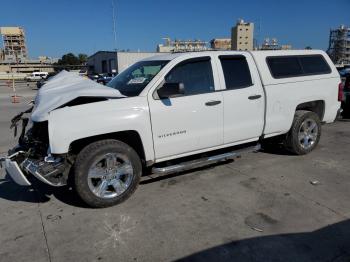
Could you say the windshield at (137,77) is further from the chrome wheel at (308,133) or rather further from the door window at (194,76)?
the chrome wheel at (308,133)

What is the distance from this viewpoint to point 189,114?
4547mm

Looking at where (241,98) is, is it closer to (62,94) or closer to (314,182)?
(314,182)

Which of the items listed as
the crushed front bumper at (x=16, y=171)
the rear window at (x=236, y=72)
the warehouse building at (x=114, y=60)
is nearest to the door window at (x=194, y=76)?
the rear window at (x=236, y=72)

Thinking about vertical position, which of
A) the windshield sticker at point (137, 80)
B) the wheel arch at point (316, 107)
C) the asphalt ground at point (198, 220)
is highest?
the windshield sticker at point (137, 80)

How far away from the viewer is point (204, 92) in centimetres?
473

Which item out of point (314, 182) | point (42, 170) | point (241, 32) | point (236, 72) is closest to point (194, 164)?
point (236, 72)

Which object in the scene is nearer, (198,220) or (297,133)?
(198,220)

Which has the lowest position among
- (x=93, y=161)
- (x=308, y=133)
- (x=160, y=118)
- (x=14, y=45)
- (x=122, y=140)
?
(x=308, y=133)

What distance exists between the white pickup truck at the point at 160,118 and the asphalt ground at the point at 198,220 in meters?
0.35

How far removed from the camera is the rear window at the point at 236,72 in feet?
16.4

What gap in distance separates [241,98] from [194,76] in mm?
854

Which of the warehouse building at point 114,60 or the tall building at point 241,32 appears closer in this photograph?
the warehouse building at point 114,60

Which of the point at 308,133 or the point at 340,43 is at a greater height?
the point at 340,43

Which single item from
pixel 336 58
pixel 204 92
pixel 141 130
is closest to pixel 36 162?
pixel 141 130
